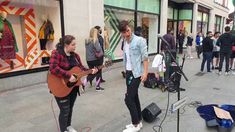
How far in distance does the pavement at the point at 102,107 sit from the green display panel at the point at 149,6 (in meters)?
5.72

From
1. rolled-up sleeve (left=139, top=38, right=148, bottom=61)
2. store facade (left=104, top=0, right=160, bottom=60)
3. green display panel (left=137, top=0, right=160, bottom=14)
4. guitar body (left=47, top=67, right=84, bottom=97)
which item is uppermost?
green display panel (left=137, top=0, right=160, bottom=14)

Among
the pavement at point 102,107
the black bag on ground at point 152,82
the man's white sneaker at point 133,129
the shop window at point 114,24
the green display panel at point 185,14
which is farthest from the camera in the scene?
the green display panel at point 185,14

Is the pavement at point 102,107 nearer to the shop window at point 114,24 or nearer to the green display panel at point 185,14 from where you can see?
the shop window at point 114,24

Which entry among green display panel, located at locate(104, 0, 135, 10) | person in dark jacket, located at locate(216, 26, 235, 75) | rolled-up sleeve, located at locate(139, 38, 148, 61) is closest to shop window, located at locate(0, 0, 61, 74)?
green display panel, located at locate(104, 0, 135, 10)

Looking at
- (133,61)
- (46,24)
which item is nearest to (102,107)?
(133,61)

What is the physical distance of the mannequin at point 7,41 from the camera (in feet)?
19.9

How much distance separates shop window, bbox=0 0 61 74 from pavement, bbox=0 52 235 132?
0.95 meters

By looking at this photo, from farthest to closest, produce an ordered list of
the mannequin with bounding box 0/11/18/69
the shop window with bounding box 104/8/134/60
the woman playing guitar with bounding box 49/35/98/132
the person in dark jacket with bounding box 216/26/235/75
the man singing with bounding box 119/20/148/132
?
the shop window with bounding box 104/8/134/60
the person in dark jacket with bounding box 216/26/235/75
the mannequin with bounding box 0/11/18/69
the man singing with bounding box 119/20/148/132
the woman playing guitar with bounding box 49/35/98/132

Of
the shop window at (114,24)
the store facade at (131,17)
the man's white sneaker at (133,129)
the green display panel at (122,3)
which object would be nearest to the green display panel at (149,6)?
the store facade at (131,17)

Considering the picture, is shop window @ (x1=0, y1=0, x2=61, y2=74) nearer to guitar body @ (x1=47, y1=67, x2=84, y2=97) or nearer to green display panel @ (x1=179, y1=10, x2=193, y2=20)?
guitar body @ (x1=47, y1=67, x2=84, y2=97)

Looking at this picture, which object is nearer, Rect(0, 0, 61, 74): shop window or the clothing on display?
Rect(0, 0, 61, 74): shop window

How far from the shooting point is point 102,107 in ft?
15.9

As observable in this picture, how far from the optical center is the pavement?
3.90m

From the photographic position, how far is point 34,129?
12.4 feet
